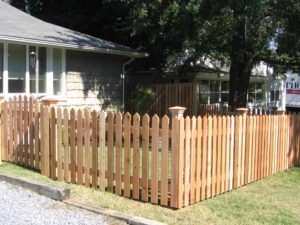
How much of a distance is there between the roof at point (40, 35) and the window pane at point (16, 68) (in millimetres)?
595

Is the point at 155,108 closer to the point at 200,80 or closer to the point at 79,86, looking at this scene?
the point at 79,86

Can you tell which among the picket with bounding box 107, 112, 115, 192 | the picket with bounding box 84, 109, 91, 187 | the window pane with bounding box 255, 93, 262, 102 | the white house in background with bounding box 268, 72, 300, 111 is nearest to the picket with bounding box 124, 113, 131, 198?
the picket with bounding box 107, 112, 115, 192

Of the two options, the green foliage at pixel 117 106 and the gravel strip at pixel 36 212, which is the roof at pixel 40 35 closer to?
the green foliage at pixel 117 106

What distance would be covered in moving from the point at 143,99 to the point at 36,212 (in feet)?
38.1

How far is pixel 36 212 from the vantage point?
594 cm

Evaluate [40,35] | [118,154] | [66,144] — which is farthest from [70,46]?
[118,154]

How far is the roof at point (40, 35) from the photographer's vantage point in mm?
12852

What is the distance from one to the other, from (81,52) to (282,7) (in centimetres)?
697

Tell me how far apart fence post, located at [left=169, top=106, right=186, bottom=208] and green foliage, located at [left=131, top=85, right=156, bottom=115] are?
11038 mm

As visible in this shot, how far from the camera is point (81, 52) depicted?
1553 cm

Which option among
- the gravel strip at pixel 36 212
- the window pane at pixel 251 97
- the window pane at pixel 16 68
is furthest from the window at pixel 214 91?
the gravel strip at pixel 36 212

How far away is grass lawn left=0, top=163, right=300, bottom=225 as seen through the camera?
19.5 feet

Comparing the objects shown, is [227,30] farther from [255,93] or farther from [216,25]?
[255,93]

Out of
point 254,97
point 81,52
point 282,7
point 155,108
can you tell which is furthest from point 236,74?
point 254,97
